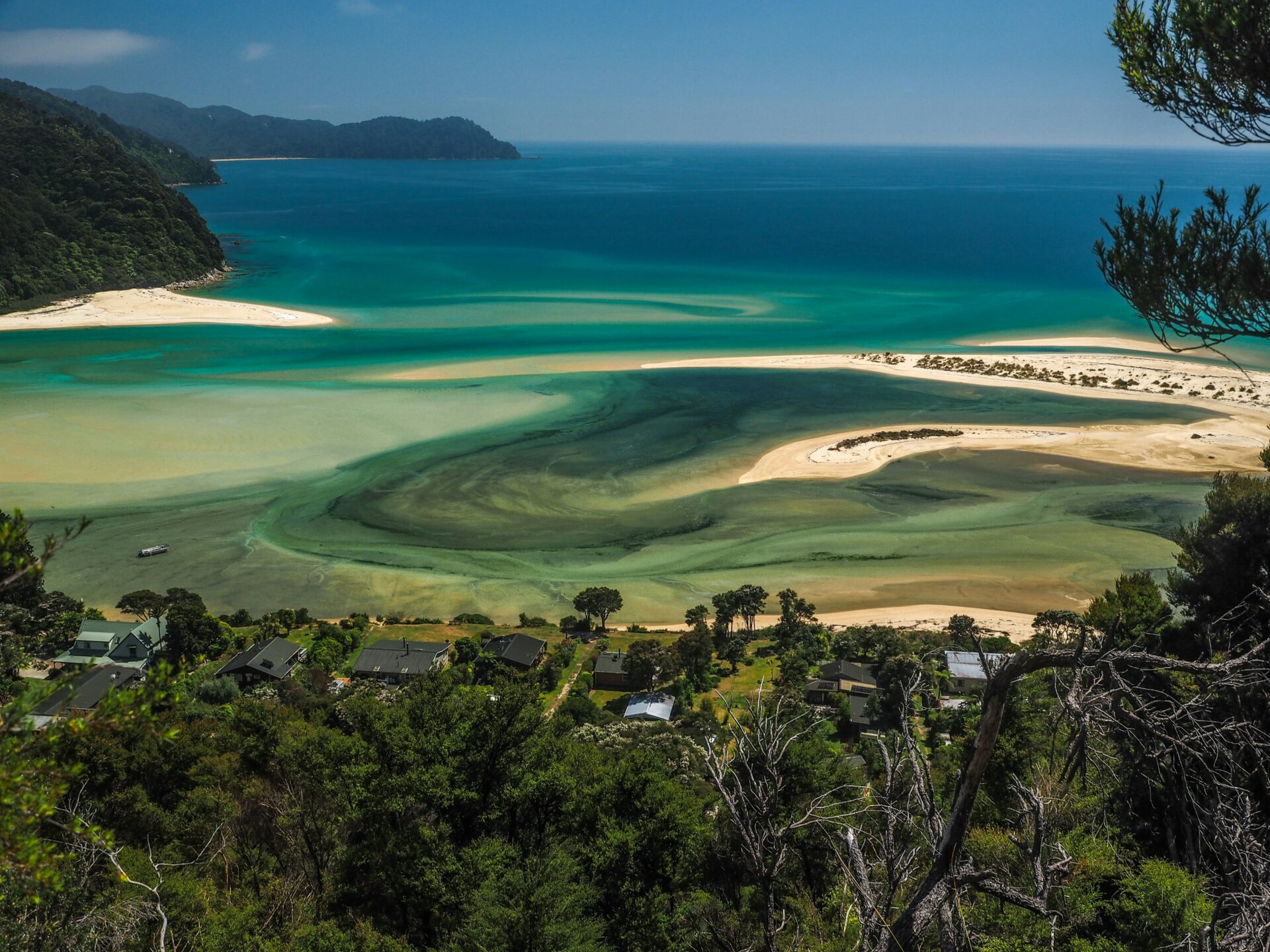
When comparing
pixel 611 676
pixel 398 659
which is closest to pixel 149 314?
pixel 398 659


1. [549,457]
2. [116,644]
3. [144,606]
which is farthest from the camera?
[549,457]

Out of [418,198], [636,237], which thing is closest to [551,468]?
[636,237]

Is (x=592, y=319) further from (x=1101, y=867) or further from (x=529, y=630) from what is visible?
(x=1101, y=867)

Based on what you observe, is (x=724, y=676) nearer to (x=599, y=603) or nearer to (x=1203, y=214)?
(x=599, y=603)

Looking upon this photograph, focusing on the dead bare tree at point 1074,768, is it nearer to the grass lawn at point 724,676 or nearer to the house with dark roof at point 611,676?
the grass lawn at point 724,676

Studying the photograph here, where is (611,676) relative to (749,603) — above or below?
below

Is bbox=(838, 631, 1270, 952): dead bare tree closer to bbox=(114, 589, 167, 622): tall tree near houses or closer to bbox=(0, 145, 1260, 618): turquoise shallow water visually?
bbox=(0, 145, 1260, 618): turquoise shallow water

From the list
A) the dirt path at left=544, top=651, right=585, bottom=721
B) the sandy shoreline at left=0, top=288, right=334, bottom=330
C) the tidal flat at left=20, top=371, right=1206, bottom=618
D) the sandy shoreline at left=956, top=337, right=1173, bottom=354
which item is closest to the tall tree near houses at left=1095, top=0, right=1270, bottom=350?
the dirt path at left=544, top=651, right=585, bottom=721
